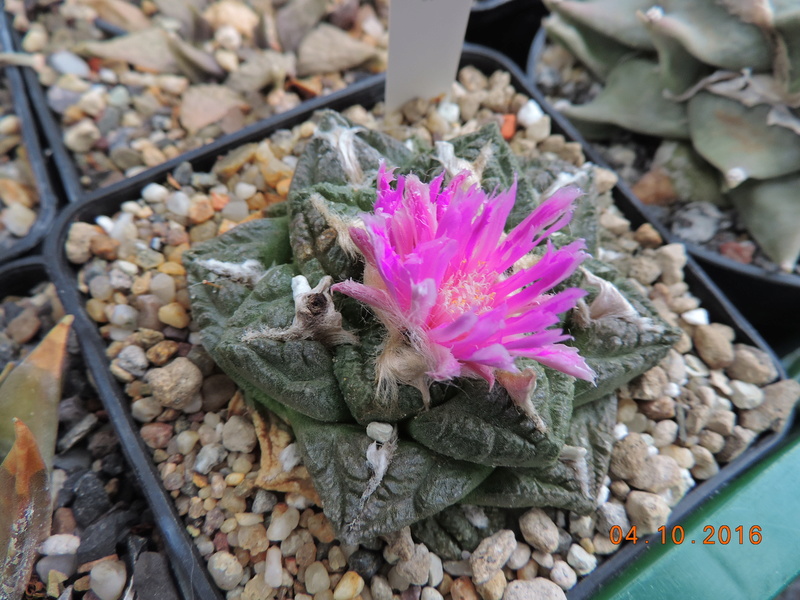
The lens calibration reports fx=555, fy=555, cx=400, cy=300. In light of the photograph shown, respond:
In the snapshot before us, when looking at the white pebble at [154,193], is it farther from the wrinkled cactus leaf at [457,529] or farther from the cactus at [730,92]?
the cactus at [730,92]

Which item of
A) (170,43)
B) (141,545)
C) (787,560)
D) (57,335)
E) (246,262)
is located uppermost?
(170,43)

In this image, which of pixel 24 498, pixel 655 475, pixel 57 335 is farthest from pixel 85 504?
pixel 655 475

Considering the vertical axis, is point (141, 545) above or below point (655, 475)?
below

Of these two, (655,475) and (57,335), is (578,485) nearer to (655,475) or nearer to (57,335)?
(655,475)

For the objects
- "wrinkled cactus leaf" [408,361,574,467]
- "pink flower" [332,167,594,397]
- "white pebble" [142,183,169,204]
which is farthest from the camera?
"white pebble" [142,183,169,204]

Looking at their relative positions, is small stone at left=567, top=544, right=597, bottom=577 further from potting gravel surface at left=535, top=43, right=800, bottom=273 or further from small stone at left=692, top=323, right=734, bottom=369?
potting gravel surface at left=535, top=43, right=800, bottom=273

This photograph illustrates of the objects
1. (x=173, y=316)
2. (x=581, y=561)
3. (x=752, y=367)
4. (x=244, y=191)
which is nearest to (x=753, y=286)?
(x=752, y=367)

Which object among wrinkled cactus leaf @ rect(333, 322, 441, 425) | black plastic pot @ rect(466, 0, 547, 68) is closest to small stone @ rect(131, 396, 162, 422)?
wrinkled cactus leaf @ rect(333, 322, 441, 425)
